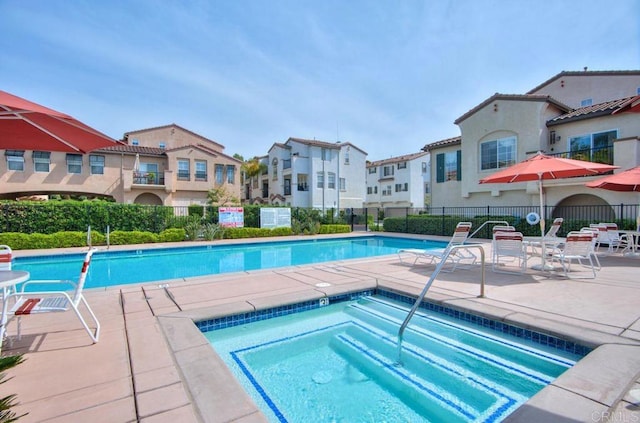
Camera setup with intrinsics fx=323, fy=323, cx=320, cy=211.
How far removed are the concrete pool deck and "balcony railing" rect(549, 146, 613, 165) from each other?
33.4 ft

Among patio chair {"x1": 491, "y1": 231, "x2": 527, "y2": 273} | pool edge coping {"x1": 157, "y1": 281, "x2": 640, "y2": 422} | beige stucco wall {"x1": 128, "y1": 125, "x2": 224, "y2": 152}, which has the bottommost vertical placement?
pool edge coping {"x1": 157, "y1": 281, "x2": 640, "y2": 422}

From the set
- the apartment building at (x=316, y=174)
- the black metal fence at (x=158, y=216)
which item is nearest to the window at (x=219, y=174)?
the apartment building at (x=316, y=174)

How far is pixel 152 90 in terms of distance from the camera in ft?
51.2

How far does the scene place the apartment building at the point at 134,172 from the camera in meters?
21.8

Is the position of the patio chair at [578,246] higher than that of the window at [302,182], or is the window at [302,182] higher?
the window at [302,182]

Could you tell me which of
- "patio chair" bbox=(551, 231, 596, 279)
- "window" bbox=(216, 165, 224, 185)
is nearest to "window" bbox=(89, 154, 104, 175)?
"window" bbox=(216, 165, 224, 185)

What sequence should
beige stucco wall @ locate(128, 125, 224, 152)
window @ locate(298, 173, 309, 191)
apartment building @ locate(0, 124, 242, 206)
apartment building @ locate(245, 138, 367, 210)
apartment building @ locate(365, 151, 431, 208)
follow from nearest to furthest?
apartment building @ locate(0, 124, 242, 206), beige stucco wall @ locate(128, 125, 224, 152), apartment building @ locate(245, 138, 367, 210), window @ locate(298, 173, 309, 191), apartment building @ locate(365, 151, 431, 208)

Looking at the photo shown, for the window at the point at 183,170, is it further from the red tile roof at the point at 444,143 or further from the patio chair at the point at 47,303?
the patio chair at the point at 47,303

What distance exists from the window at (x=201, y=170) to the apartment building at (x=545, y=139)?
59.2 feet

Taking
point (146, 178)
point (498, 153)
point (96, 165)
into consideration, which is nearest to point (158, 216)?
point (146, 178)

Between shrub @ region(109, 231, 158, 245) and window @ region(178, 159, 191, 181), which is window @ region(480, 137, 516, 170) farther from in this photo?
window @ region(178, 159, 191, 181)

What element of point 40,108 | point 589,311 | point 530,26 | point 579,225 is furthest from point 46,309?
point 579,225

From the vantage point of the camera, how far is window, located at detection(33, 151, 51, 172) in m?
22.0

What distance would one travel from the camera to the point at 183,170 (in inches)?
1057
